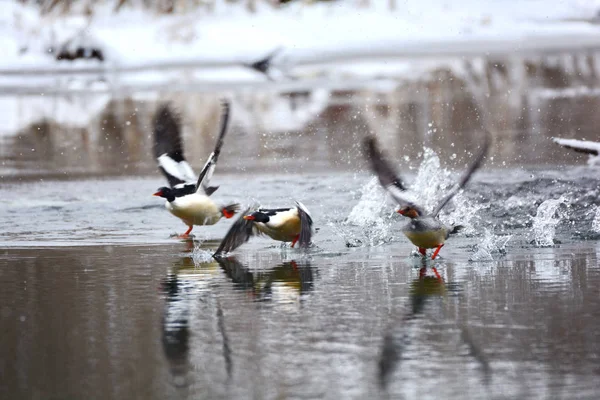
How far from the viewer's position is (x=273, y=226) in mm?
9750

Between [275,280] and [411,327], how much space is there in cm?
195

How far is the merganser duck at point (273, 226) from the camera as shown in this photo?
972 centimetres

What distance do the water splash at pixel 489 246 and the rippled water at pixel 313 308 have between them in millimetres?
25

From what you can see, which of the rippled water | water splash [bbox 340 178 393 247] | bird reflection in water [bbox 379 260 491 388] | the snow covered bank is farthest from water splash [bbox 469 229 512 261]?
the snow covered bank

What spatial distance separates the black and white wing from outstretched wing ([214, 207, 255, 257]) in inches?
86.6

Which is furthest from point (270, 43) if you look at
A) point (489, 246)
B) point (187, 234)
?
point (489, 246)

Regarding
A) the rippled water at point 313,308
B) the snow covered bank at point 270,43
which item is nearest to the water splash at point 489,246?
the rippled water at point 313,308

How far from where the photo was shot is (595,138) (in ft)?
57.1

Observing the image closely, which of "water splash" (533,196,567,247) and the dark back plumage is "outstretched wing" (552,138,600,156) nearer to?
"water splash" (533,196,567,247)

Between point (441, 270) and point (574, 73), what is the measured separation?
21.1 meters

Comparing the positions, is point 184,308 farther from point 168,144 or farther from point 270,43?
point 270,43

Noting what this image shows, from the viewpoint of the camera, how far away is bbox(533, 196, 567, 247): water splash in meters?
9.82

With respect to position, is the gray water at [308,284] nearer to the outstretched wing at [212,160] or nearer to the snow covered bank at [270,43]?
the outstretched wing at [212,160]

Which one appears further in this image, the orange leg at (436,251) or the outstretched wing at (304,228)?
the outstretched wing at (304,228)
